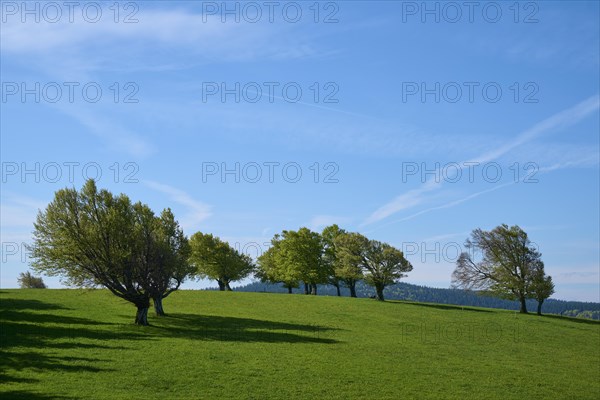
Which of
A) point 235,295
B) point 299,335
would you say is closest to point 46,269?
point 299,335

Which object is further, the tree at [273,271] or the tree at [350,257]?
the tree at [273,271]

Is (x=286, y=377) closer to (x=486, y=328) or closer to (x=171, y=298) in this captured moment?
(x=486, y=328)

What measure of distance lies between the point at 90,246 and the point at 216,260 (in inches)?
2582

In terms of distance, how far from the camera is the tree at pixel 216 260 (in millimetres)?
117125

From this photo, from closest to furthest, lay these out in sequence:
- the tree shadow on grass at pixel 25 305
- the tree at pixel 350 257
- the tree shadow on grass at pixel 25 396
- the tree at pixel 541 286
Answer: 1. the tree shadow on grass at pixel 25 396
2. the tree shadow on grass at pixel 25 305
3. the tree at pixel 541 286
4. the tree at pixel 350 257

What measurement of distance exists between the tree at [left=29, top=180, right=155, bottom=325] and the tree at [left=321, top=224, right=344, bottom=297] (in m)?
60.1

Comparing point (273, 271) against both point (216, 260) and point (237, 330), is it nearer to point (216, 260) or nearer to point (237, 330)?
point (216, 260)

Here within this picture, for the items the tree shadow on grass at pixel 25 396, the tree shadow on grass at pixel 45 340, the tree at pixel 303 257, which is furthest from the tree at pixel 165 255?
the tree at pixel 303 257

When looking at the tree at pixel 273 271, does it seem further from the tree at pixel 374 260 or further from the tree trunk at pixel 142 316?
the tree trunk at pixel 142 316

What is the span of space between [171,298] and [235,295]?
12.2 m

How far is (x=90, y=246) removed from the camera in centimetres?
5341

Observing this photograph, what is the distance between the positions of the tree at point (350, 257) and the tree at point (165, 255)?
44874 mm

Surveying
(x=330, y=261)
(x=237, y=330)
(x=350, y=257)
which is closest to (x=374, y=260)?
(x=350, y=257)

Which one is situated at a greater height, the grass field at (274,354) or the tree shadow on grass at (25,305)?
the tree shadow on grass at (25,305)
